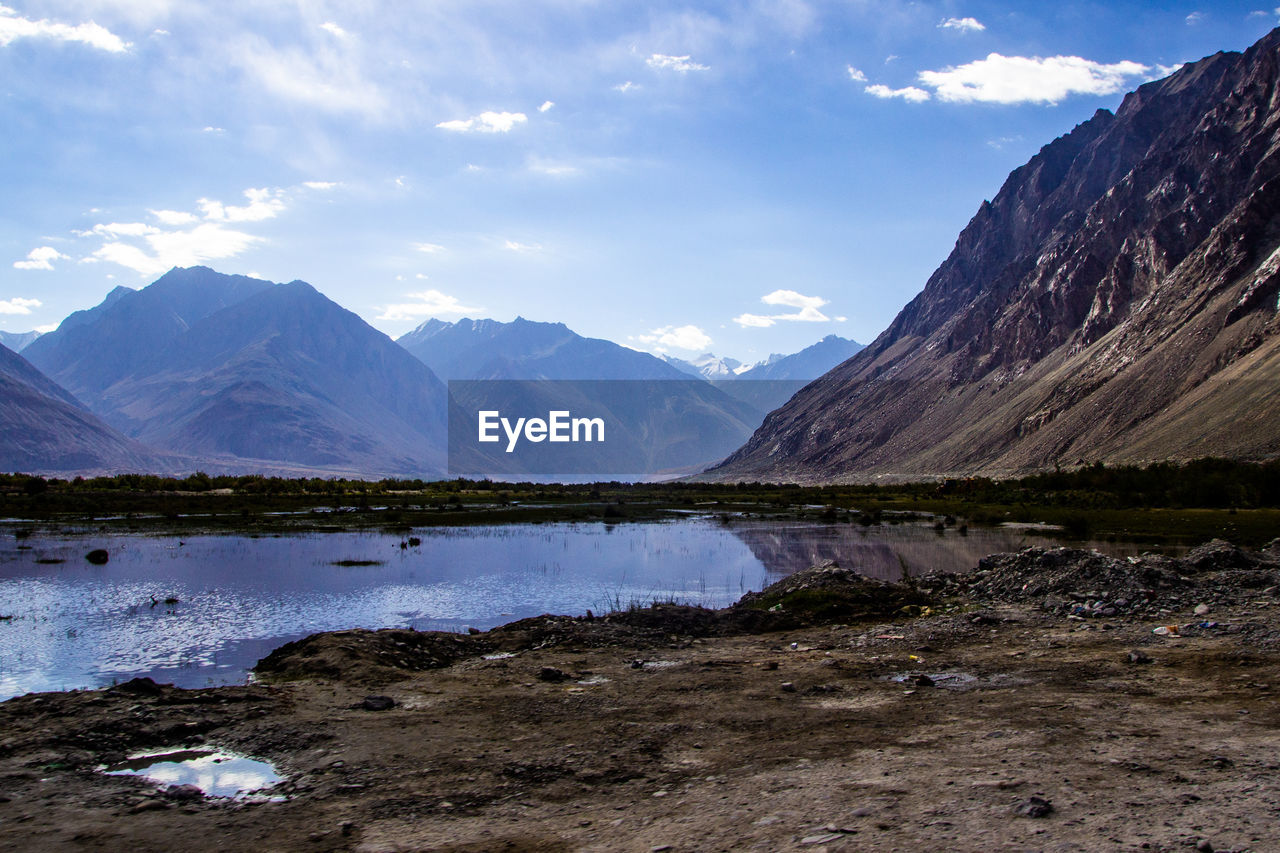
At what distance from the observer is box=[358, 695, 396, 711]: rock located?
1332 cm

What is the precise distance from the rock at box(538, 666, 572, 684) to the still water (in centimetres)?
619

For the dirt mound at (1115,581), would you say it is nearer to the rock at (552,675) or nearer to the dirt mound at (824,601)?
the dirt mound at (824,601)

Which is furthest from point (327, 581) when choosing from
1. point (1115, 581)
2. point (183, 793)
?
point (1115, 581)

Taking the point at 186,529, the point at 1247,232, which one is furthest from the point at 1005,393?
the point at 186,529

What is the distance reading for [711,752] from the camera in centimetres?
1117

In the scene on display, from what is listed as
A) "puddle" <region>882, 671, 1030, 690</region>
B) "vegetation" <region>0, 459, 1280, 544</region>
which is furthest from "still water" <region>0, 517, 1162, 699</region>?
"puddle" <region>882, 671, 1030, 690</region>

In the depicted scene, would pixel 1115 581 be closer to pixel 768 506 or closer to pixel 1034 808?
pixel 1034 808

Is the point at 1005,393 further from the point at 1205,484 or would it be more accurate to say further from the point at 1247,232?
the point at 1205,484

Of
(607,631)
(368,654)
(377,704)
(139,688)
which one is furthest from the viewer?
(607,631)

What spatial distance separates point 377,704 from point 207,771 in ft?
9.98

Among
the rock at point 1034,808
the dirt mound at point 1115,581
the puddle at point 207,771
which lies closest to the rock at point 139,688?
the puddle at point 207,771

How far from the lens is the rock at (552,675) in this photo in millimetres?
15477

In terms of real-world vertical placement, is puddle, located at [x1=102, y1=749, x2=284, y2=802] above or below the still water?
above

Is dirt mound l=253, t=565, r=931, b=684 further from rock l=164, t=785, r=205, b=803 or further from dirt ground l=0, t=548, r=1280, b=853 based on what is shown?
rock l=164, t=785, r=205, b=803
